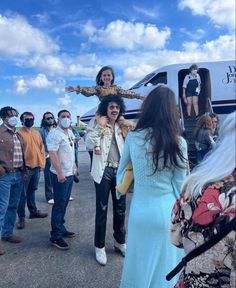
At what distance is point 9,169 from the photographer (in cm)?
446

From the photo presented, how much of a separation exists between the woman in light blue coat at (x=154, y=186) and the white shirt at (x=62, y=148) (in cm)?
211

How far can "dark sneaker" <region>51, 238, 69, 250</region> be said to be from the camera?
441 cm

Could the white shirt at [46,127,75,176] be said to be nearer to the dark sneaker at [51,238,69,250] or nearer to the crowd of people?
the crowd of people

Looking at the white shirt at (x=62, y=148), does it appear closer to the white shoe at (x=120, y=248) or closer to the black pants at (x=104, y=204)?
the black pants at (x=104, y=204)

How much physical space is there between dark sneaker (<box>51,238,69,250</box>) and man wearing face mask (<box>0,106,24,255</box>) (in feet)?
1.93

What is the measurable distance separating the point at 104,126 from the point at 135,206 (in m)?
1.59

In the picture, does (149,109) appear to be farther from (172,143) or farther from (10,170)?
(10,170)

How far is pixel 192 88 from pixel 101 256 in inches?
294

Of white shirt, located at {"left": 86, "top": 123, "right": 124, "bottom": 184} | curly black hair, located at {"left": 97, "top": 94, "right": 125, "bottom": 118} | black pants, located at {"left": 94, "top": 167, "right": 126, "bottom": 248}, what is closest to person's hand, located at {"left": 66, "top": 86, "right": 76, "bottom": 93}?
curly black hair, located at {"left": 97, "top": 94, "right": 125, "bottom": 118}

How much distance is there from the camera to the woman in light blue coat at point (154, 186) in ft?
8.00

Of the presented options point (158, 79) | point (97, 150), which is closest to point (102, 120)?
point (97, 150)

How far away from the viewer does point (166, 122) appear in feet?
7.96

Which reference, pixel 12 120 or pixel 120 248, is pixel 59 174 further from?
pixel 120 248

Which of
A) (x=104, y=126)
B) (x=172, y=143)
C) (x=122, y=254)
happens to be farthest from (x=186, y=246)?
(x=122, y=254)
